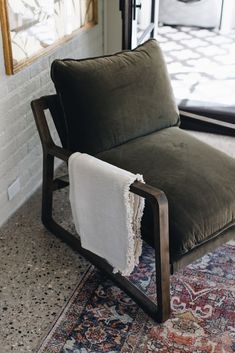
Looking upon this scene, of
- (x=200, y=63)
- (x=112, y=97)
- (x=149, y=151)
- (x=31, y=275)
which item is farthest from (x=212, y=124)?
(x=200, y=63)

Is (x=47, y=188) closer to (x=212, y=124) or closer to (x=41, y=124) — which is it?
(x=41, y=124)

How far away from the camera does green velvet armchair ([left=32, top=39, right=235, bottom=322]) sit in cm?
170

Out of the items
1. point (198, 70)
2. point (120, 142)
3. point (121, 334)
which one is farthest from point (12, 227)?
point (198, 70)

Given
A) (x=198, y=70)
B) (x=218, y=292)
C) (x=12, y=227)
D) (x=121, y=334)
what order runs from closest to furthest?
(x=121, y=334)
(x=218, y=292)
(x=12, y=227)
(x=198, y=70)

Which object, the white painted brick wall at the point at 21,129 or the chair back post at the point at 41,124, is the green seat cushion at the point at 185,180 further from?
the white painted brick wall at the point at 21,129

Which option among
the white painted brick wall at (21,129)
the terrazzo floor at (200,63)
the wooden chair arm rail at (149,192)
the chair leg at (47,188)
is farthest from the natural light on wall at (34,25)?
the terrazzo floor at (200,63)

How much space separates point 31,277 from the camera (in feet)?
6.50

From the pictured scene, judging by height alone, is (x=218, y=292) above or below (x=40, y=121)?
below

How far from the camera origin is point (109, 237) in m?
1.79

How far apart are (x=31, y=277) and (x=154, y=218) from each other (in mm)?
678

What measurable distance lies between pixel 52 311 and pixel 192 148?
0.91 meters

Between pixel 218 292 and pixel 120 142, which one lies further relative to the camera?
pixel 120 142

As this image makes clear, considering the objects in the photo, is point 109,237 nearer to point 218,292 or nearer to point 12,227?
point 218,292

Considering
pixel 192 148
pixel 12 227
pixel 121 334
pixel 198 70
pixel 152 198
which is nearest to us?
pixel 152 198
